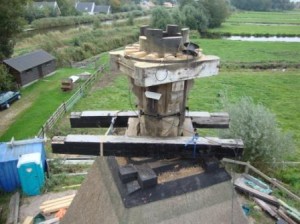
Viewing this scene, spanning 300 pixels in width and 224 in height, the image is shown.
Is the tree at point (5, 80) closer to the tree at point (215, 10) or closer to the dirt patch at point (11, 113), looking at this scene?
the dirt patch at point (11, 113)

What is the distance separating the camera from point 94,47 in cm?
3781

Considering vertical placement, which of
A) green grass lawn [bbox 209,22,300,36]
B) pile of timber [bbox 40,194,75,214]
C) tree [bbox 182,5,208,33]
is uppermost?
tree [bbox 182,5,208,33]

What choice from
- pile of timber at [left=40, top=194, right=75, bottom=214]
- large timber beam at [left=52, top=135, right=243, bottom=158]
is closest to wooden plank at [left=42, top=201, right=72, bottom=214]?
pile of timber at [left=40, top=194, right=75, bottom=214]

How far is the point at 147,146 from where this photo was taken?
3.17m

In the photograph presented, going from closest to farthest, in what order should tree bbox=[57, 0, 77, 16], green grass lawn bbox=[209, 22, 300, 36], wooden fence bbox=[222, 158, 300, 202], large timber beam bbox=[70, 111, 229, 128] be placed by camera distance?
large timber beam bbox=[70, 111, 229, 128]
wooden fence bbox=[222, 158, 300, 202]
green grass lawn bbox=[209, 22, 300, 36]
tree bbox=[57, 0, 77, 16]

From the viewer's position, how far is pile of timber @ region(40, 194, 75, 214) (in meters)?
8.74

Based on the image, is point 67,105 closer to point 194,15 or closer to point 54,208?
point 54,208

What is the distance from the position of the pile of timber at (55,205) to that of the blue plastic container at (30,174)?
106cm

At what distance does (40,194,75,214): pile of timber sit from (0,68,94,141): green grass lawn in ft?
24.7

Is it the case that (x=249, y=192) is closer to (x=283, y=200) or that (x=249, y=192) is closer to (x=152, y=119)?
(x=283, y=200)

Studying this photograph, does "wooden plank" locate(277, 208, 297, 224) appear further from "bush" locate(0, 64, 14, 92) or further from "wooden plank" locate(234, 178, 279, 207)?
"bush" locate(0, 64, 14, 92)


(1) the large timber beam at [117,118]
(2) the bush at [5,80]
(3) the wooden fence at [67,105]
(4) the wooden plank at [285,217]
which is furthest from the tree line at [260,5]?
(1) the large timber beam at [117,118]

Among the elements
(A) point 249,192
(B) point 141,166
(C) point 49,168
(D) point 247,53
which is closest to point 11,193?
(C) point 49,168

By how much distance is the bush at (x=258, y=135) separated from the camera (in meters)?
11.0
